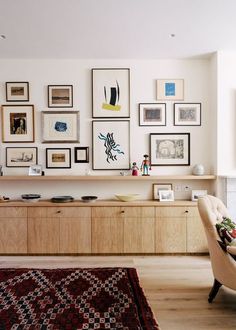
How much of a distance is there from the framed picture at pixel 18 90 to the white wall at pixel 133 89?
0.07 metres

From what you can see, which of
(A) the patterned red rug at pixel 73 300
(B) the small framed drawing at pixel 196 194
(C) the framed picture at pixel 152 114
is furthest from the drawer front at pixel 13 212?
(B) the small framed drawing at pixel 196 194

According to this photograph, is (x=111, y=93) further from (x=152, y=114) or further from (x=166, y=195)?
(x=166, y=195)

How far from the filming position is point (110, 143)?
13.5ft

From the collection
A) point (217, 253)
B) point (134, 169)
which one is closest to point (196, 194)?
point (134, 169)

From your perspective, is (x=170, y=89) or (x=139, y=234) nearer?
(x=139, y=234)

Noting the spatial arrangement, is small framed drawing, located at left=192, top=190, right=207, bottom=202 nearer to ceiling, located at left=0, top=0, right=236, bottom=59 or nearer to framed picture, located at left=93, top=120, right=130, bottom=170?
framed picture, located at left=93, top=120, right=130, bottom=170

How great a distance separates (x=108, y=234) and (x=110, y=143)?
1.38 meters

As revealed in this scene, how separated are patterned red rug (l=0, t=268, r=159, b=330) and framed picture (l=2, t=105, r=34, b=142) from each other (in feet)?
6.42

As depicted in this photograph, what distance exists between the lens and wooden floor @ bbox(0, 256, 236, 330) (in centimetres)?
228

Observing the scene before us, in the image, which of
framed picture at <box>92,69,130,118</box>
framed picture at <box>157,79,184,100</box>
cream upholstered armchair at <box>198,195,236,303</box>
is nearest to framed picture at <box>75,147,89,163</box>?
framed picture at <box>92,69,130,118</box>

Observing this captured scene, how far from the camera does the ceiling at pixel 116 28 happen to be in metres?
2.66

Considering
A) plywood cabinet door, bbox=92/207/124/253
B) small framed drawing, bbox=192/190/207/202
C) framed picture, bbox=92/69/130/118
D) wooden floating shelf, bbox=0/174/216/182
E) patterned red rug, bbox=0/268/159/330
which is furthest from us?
framed picture, bbox=92/69/130/118

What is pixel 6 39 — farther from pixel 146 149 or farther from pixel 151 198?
pixel 151 198

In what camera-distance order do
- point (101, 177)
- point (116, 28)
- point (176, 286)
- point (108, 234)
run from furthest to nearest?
point (101, 177) < point (108, 234) < point (116, 28) < point (176, 286)
